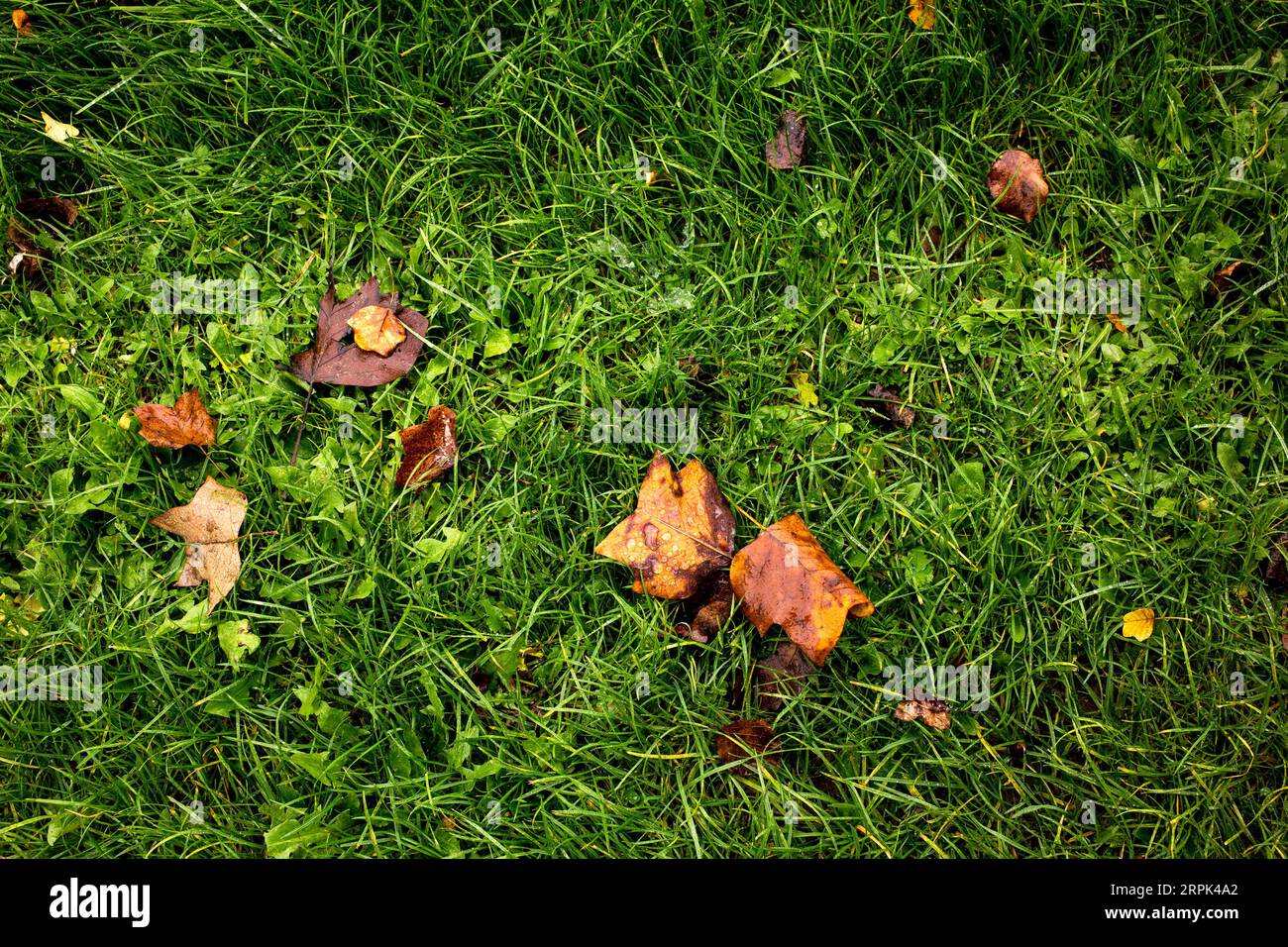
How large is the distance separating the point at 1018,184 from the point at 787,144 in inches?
29.4

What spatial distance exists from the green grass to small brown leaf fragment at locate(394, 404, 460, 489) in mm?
48

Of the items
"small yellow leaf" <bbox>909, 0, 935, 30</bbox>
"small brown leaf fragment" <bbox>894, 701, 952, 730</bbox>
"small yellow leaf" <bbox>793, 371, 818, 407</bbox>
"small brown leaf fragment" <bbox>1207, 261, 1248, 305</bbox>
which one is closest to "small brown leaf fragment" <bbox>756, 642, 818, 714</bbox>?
"small brown leaf fragment" <bbox>894, 701, 952, 730</bbox>

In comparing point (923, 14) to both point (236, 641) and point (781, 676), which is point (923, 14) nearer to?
point (781, 676)

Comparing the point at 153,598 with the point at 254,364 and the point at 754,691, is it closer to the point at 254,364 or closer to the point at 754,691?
the point at 254,364

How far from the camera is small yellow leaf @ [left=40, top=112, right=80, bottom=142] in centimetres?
262

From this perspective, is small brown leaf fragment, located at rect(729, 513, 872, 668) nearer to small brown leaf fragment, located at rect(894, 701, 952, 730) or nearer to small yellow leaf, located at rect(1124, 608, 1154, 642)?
small brown leaf fragment, located at rect(894, 701, 952, 730)

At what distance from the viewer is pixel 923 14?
2.58 metres

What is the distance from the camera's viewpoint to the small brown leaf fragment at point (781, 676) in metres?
2.22

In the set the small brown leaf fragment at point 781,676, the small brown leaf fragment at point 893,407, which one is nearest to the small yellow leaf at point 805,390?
the small brown leaf fragment at point 893,407

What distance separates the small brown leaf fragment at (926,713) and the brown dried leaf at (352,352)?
1.74 metres

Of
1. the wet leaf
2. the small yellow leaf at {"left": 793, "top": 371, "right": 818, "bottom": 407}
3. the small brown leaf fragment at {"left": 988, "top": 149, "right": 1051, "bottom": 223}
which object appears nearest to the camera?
the wet leaf

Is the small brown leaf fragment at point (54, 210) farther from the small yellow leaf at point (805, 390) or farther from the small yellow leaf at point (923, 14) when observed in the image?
the small yellow leaf at point (923, 14)

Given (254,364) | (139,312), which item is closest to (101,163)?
(139,312)
